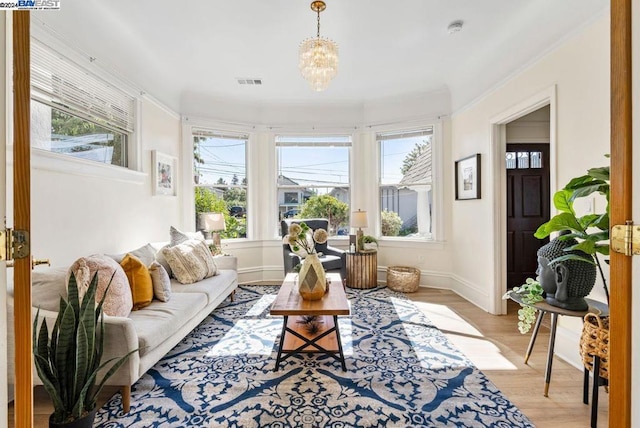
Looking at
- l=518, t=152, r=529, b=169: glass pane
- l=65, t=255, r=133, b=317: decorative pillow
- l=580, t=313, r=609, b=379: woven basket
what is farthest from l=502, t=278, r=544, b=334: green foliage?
l=518, t=152, r=529, b=169: glass pane

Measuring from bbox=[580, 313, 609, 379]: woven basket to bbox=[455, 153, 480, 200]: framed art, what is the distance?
88.4 inches

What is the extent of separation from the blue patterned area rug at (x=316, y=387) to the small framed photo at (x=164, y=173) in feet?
6.26

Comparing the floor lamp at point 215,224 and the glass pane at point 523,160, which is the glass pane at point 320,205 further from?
the glass pane at point 523,160

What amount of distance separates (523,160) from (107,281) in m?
4.85

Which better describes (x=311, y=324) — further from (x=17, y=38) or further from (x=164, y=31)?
(x=164, y=31)

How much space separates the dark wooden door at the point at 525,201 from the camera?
4.18m

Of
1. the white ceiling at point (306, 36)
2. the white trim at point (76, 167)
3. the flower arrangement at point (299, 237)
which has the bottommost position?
the flower arrangement at point (299, 237)

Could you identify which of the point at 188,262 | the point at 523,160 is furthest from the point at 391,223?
the point at 188,262

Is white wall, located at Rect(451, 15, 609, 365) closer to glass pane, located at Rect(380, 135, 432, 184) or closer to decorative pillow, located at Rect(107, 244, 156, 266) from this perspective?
glass pane, located at Rect(380, 135, 432, 184)

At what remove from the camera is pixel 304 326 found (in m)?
2.79

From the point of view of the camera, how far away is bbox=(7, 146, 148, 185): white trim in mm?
2180

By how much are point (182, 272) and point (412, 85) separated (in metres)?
3.88

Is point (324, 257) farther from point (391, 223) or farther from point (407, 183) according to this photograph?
point (407, 183)

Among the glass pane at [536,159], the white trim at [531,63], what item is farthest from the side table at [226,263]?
the glass pane at [536,159]
